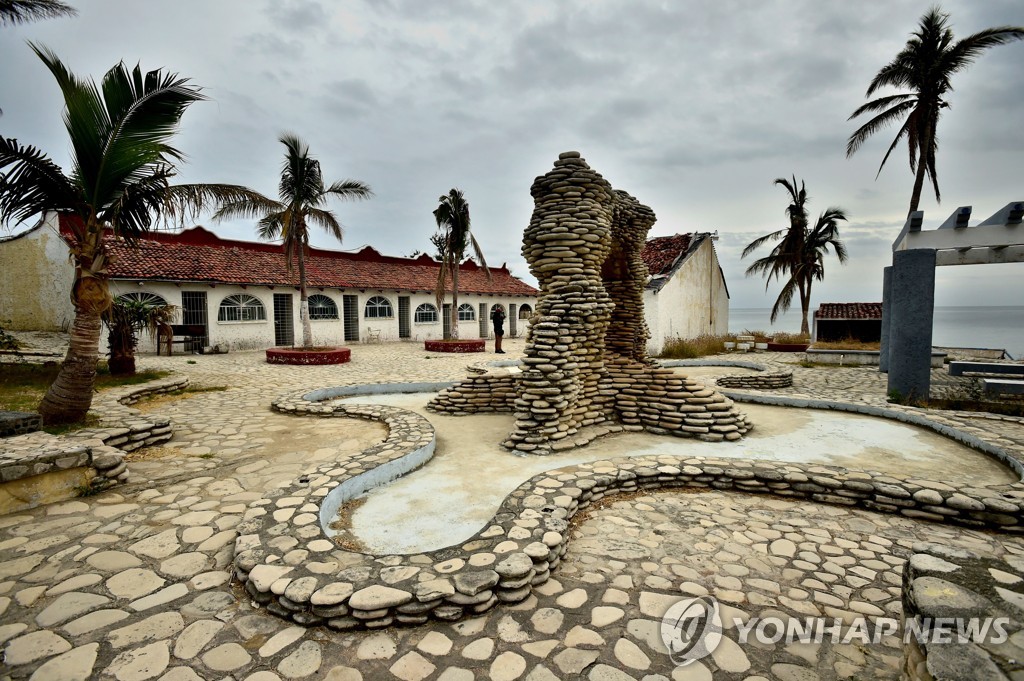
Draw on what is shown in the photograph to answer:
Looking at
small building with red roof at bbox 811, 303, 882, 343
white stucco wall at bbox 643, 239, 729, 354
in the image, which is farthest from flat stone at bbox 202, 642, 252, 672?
small building with red roof at bbox 811, 303, 882, 343

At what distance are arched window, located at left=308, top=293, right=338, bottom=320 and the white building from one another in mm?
46

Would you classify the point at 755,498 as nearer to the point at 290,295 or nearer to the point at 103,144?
the point at 103,144

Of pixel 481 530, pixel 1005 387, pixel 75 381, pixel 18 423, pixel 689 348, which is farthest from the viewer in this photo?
pixel 689 348

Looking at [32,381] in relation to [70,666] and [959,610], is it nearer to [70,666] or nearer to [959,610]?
[70,666]

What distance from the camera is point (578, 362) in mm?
6922

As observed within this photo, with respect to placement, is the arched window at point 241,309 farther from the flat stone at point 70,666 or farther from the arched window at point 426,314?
the flat stone at point 70,666

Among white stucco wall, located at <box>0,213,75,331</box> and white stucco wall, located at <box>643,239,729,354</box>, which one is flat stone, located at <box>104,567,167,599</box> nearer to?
white stucco wall, located at <box>643,239,729,354</box>

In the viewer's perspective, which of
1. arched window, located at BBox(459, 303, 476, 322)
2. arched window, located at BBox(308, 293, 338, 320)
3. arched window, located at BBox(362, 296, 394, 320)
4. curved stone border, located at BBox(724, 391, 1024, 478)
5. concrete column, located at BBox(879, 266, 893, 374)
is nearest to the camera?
curved stone border, located at BBox(724, 391, 1024, 478)

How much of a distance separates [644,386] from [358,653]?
595 cm

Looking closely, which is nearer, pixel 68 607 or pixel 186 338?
pixel 68 607

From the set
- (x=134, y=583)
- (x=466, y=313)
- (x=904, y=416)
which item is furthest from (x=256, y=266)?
(x=904, y=416)

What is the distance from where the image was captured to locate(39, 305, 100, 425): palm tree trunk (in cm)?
591

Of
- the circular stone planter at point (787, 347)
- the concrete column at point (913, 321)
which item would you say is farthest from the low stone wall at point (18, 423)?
the circular stone planter at point (787, 347)

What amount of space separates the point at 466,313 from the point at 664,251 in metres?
11.8
